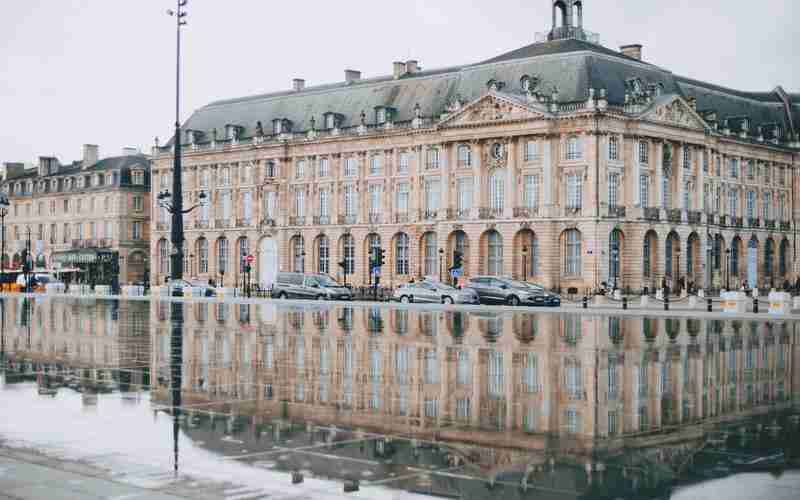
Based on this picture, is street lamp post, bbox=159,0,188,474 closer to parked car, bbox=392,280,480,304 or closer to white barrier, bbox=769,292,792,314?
parked car, bbox=392,280,480,304

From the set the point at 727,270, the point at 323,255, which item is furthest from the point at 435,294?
the point at 727,270

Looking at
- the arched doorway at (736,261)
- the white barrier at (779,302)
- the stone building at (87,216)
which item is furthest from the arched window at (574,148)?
the stone building at (87,216)

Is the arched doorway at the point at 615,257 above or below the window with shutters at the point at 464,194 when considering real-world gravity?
below

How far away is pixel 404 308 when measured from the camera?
165 feet

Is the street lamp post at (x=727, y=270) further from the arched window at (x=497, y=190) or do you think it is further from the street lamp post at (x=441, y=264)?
the street lamp post at (x=441, y=264)

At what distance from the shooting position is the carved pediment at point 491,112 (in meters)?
72.1

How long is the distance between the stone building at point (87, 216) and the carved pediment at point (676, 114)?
1944 inches

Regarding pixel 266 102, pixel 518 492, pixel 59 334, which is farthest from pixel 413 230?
pixel 518 492

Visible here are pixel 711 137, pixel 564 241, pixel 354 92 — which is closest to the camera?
pixel 564 241

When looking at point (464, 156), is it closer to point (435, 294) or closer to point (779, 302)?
point (435, 294)

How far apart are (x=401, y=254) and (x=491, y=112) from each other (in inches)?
527

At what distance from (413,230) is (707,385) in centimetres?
6220

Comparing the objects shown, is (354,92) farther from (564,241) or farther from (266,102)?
(564,241)

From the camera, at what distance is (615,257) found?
7131 centimetres
